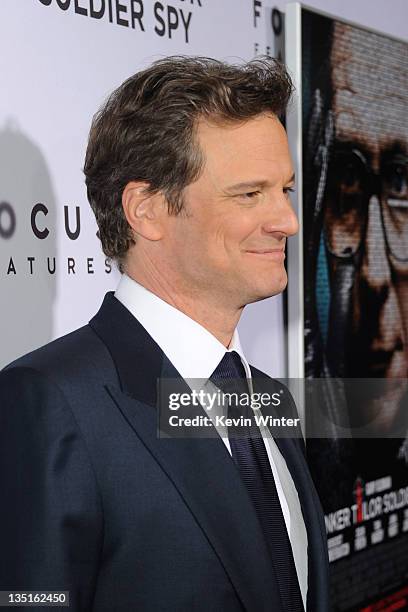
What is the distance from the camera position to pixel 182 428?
113 centimetres

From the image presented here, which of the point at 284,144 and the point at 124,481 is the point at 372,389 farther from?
the point at 124,481

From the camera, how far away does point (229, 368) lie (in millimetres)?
1258

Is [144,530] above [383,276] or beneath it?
beneath

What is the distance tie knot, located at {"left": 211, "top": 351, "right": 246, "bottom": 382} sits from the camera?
125 cm

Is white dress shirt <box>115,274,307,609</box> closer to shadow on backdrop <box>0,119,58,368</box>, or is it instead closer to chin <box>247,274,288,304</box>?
chin <box>247,274,288,304</box>

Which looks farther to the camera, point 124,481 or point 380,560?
point 380,560

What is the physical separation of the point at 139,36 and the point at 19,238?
507mm

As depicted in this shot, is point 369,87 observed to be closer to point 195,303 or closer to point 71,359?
point 195,303

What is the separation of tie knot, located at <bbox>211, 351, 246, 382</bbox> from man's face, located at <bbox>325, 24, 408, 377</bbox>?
3.38ft

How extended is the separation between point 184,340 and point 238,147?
0.26 metres

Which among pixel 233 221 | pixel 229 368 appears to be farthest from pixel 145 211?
pixel 229 368

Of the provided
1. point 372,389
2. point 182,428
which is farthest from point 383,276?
point 182,428

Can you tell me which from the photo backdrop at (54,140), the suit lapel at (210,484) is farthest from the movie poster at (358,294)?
the suit lapel at (210,484)

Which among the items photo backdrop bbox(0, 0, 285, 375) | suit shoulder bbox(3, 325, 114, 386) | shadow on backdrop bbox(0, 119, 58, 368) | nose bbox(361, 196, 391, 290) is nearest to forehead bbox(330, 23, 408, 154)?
nose bbox(361, 196, 391, 290)
